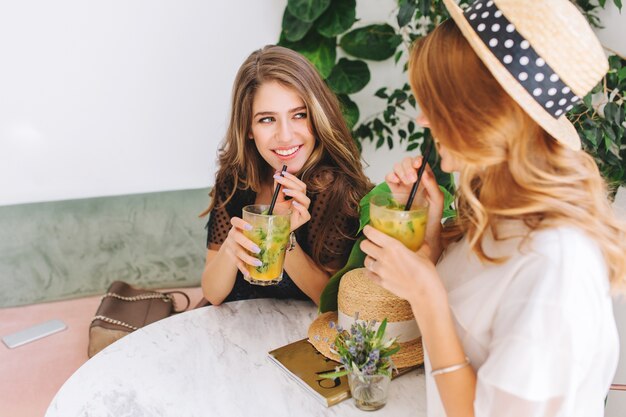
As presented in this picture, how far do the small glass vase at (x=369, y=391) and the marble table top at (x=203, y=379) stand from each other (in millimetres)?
24

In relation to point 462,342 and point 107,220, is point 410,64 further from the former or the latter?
point 107,220

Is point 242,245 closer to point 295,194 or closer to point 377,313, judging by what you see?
point 295,194

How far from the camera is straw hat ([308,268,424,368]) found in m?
1.37

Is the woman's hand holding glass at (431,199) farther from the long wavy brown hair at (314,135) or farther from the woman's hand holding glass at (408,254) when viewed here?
the long wavy brown hair at (314,135)

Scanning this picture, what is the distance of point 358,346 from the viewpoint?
1210 mm

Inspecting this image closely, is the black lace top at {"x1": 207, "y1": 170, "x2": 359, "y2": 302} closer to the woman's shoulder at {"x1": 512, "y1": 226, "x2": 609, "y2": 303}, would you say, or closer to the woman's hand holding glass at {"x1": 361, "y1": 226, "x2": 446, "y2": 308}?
the woman's hand holding glass at {"x1": 361, "y1": 226, "x2": 446, "y2": 308}

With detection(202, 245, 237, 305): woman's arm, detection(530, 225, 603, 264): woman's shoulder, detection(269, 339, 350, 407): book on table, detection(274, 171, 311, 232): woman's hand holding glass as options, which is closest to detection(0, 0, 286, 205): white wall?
detection(202, 245, 237, 305): woman's arm

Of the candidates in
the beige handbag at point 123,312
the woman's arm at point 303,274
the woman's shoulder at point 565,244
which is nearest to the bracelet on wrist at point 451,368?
the woman's shoulder at point 565,244

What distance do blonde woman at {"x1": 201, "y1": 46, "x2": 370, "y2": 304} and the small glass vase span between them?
23.5 inches

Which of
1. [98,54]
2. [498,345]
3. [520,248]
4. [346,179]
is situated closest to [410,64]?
[520,248]

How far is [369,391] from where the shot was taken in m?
1.21

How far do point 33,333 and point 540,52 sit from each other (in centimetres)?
228

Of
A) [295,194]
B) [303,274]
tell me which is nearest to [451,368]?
[295,194]

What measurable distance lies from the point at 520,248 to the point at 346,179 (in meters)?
1.05
